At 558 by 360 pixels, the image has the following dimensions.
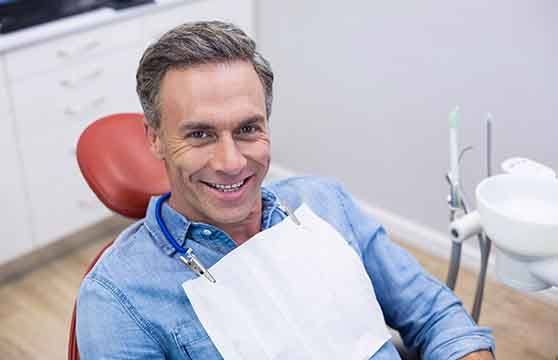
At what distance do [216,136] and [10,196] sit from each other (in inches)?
52.1

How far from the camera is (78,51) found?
2348mm

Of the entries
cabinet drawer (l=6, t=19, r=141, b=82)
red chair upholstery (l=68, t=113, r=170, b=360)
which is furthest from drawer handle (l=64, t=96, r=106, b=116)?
red chair upholstery (l=68, t=113, r=170, b=360)

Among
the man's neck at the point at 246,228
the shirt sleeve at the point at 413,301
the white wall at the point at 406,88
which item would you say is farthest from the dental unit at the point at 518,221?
the white wall at the point at 406,88

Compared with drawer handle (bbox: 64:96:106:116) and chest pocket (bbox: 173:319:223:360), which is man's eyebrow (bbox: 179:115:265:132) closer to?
chest pocket (bbox: 173:319:223:360)

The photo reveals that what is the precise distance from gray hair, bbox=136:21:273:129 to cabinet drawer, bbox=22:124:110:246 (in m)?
1.20

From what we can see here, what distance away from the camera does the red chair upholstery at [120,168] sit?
1.38 meters

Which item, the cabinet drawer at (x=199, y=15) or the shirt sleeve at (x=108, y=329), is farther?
the cabinet drawer at (x=199, y=15)

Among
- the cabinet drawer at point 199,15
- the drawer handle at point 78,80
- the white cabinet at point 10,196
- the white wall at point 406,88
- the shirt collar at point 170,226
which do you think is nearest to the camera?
the shirt collar at point 170,226

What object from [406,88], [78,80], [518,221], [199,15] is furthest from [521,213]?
[199,15]

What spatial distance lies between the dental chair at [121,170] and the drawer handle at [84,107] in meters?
0.99

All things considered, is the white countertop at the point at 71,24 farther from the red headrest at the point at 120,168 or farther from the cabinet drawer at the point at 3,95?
the red headrest at the point at 120,168

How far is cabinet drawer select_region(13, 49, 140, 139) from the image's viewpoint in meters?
2.29

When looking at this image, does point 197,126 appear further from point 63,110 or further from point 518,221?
point 63,110

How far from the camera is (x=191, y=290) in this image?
123 cm
